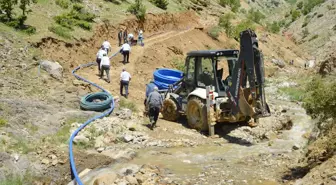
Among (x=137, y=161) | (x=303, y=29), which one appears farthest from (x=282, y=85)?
(x=303, y=29)

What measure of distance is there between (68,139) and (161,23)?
2201 centimetres

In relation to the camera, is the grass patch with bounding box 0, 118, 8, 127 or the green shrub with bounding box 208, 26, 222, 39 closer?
the grass patch with bounding box 0, 118, 8, 127

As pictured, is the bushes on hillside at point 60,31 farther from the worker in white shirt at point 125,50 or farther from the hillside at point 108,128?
the worker in white shirt at point 125,50

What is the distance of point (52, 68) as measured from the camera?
16.8 metres

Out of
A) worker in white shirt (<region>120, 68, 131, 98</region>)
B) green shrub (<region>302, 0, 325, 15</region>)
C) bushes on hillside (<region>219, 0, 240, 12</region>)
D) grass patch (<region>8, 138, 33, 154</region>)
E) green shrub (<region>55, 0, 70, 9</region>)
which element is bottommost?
grass patch (<region>8, 138, 33, 154</region>)

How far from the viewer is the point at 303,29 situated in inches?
2207

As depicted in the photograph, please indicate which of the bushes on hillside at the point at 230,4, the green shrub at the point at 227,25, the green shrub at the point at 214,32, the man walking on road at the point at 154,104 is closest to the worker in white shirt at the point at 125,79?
the man walking on road at the point at 154,104

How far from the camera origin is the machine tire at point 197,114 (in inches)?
505

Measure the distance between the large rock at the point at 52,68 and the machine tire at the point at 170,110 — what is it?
4857mm

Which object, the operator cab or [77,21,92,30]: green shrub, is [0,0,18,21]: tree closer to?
[77,21,92,30]: green shrub

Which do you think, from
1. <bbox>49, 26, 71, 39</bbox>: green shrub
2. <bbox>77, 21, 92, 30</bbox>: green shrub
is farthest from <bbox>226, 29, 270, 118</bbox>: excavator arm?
<bbox>77, 21, 92, 30</bbox>: green shrub

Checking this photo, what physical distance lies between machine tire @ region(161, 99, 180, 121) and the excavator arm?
2.77m

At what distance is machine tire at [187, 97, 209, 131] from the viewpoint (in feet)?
42.1

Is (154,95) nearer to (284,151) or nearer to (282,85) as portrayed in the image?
(284,151)
